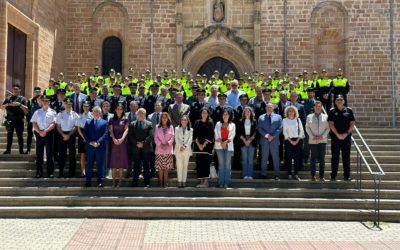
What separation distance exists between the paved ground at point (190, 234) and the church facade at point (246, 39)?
13.0m

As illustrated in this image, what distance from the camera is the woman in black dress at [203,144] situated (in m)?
10.9

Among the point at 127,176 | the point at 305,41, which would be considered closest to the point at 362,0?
the point at 305,41

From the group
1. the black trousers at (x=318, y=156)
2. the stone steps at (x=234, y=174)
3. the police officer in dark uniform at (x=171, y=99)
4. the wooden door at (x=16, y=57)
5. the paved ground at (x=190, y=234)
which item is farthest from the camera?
the wooden door at (x=16, y=57)

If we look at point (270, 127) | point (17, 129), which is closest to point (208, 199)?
point (270, 127)

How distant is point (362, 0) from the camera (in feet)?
71.1

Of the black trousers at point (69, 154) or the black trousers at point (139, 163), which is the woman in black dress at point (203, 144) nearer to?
the black trousers at point (139, 163)

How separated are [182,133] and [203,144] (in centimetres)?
53

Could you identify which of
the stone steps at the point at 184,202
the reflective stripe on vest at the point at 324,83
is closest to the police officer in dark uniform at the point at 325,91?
the reflective stripe on vest at the point at 324,83

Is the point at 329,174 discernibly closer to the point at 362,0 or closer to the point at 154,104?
the point at 154,104

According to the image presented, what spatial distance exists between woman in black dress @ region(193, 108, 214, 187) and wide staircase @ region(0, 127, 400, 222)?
14.5 inches

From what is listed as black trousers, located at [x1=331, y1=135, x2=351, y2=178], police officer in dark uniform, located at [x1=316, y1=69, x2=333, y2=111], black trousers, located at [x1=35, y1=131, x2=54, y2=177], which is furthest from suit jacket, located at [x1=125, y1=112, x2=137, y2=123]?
police officer in dark uniform, located at [x1=316, y1=69, x2=333, y2=111]

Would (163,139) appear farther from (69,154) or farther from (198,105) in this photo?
(69,154)

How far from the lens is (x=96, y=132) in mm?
10836

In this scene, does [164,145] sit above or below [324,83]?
below
